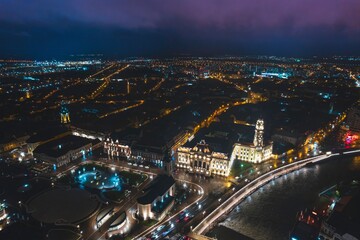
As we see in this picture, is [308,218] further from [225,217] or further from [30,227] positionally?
[30,227]

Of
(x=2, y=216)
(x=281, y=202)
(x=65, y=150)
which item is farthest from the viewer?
(x=65, y=150)

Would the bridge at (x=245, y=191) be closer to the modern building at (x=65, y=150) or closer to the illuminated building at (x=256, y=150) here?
the illuminated building at (x=256, y=150)

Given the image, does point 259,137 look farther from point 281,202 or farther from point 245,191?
point 281,202

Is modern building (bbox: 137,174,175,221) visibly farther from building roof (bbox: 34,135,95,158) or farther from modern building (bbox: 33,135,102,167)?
building roof (bbox: 34,135,95,158)

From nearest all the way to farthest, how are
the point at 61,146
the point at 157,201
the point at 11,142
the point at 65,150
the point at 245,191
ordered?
the point at 157,201 → the point at 245,191 → the point at 65,150 → the point at 61,146 → the point at 11,142

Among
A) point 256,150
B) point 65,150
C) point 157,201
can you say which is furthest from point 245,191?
point 65,150

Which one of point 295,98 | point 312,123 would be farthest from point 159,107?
point 295,98

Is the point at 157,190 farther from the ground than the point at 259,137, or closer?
closer
